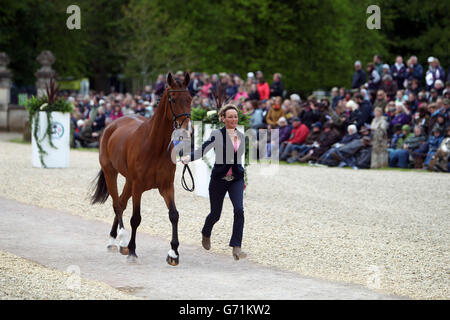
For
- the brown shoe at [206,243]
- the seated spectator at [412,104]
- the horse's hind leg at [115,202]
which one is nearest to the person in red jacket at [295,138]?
the seated spectator at [412,104]

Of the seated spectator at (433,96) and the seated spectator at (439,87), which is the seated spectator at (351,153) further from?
the seated spectator at (439,87)

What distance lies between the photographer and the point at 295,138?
24.7 metres

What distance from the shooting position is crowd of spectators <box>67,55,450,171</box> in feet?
71.6

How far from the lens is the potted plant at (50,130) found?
21.7 meters

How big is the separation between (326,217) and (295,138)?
36.1ft

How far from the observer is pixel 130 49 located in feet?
148

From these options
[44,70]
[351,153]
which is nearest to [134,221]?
[351,153]

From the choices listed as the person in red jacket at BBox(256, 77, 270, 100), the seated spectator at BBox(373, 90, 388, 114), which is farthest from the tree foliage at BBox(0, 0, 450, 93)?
the seated spectator at BBox(373, 90, 388, 114)

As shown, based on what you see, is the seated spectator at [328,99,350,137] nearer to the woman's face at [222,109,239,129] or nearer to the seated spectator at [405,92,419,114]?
the seated spectator at [405,92,419,114]

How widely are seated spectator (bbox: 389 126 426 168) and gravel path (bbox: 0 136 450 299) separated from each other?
1.03m

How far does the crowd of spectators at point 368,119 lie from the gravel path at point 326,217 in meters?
1.08

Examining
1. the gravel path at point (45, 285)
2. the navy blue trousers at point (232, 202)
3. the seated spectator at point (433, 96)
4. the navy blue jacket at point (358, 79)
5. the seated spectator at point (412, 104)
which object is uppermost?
the navy blue jacket at point (358, 79)
